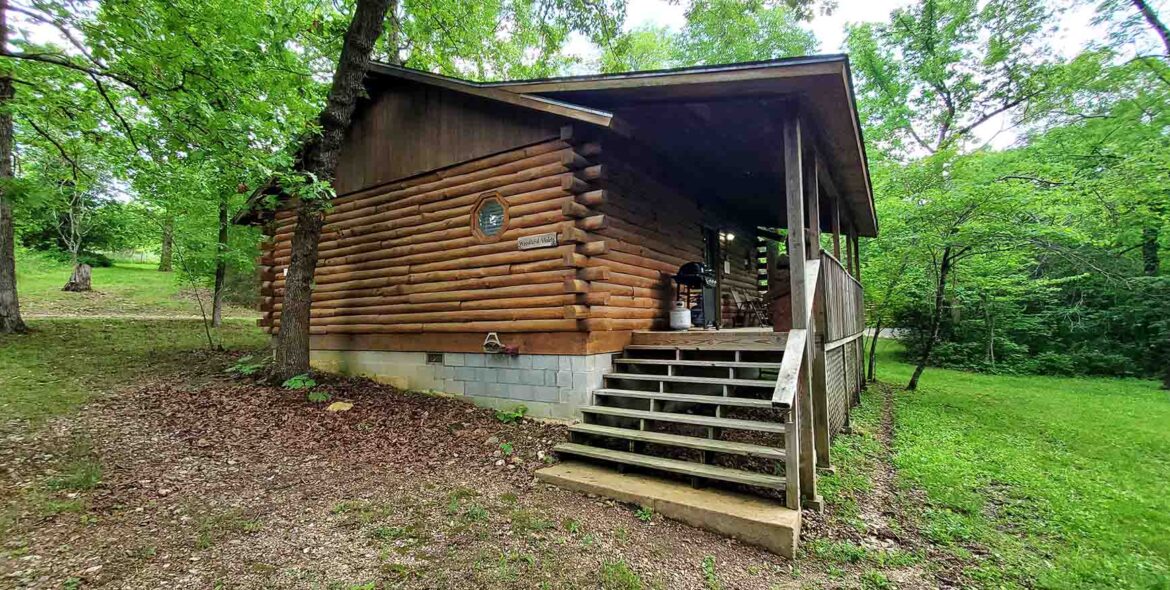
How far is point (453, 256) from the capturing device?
6.75 metres

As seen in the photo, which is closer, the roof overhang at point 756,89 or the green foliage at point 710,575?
the green foliage at point 710,575

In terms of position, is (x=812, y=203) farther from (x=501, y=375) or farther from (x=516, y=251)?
(x=501, y=375)

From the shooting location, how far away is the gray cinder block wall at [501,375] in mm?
5613

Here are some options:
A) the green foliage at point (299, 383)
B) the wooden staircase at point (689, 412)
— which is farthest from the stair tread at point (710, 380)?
the green foliage at point (299, 383)

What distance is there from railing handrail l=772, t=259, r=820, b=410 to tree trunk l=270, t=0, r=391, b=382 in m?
6.50

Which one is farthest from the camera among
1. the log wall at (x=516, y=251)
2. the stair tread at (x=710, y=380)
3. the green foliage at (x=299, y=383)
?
the green foliage at (x=299, y=383)

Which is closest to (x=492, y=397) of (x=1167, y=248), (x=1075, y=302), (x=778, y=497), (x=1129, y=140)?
(x=778, y=497)

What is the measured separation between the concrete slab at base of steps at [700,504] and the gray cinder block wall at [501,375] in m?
1.20

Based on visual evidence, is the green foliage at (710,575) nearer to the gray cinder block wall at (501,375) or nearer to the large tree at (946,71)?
the gray cinder block wall at (501,375)

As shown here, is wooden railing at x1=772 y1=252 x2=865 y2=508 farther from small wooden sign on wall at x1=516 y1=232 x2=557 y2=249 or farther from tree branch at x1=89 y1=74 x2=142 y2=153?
tree branch at x1=89 y1=74 x2=142 y2=153

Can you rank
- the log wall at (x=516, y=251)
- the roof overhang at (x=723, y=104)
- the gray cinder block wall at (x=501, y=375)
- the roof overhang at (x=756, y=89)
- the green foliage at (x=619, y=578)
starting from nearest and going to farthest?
the green foliage at (x=619, y=578)
the roof overhang at (x=756, y=89)
the roof overhang at (x=723, y=104)
the gray cinder block wall at (x=501, y=375)
the log wall at (x=516, y=251)

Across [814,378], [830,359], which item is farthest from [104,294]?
[830,359]

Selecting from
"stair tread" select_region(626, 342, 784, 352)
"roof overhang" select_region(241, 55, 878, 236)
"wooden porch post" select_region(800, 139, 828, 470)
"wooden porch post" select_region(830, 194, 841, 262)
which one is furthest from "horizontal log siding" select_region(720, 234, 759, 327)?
"wooden porch post" select_region(800, 139, 828, 470)

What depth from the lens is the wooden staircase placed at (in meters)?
4.13
